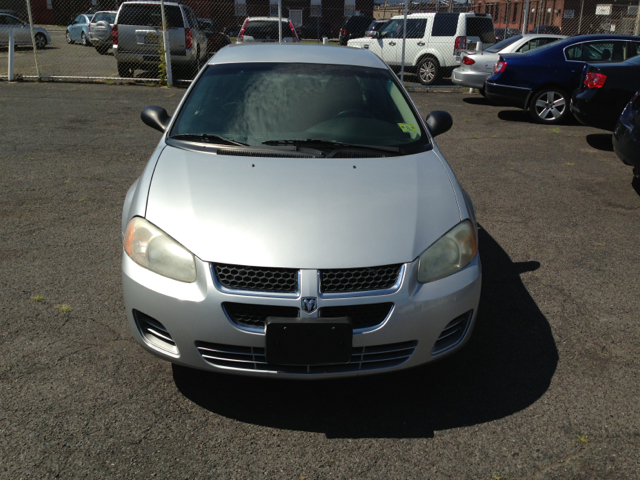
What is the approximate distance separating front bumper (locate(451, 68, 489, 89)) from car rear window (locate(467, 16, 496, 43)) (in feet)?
11.3

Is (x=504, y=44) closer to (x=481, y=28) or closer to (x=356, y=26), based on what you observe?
(x=481, y=28)

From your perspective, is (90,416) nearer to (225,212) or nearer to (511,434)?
(225,212)

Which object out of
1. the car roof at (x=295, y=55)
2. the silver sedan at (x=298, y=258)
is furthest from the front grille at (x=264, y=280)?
the car roof at (x=295, y=55)

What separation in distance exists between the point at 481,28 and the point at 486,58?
3866mm

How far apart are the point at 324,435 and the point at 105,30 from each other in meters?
22.2

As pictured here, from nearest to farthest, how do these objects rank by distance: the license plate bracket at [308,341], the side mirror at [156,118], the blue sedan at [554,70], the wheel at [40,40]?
the license plate bracket at [308,341] → the side mirror at [156,118] → the blue sedan at [554,70] → the wheel at [40,40]

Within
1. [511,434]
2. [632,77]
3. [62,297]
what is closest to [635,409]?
[511,434]

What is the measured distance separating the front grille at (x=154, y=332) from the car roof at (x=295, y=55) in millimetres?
2313

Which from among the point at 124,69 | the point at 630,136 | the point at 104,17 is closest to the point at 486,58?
the point at 630,136

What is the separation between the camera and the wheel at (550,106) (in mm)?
10711

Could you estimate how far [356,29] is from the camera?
29906 mm

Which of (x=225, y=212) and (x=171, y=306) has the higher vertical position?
(x=225, y=212)

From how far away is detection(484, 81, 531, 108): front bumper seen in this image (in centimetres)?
1081

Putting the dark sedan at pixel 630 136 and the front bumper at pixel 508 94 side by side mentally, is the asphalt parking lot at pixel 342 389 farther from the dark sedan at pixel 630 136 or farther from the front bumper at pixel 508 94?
the front bumper at pixel 508 94
